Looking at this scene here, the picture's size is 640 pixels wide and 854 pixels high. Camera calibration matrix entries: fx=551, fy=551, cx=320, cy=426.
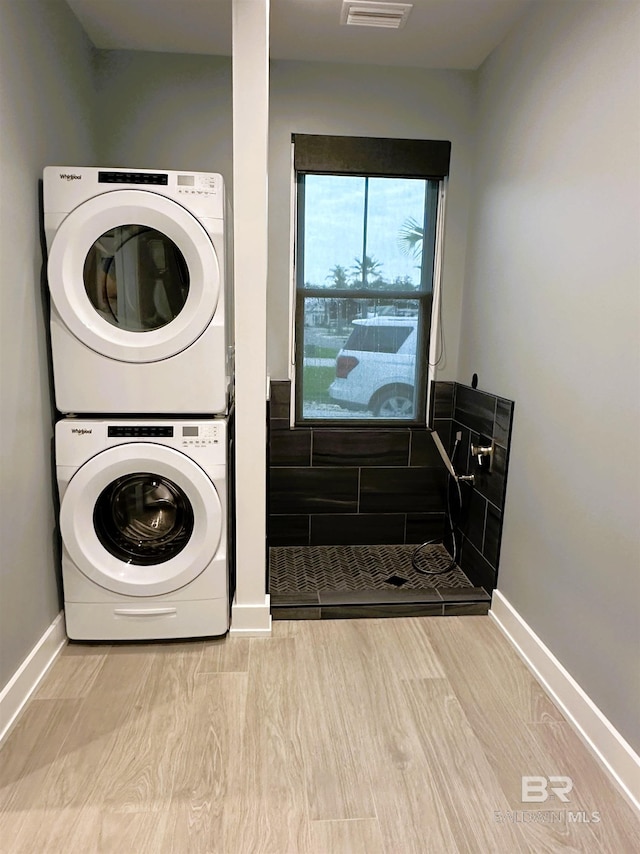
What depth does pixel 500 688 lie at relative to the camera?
1.94 metres

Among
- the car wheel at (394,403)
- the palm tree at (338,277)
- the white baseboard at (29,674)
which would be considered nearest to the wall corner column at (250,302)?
the white baseboard at (29,674)

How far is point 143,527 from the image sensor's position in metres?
2.16

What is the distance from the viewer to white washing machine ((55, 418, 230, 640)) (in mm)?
1989

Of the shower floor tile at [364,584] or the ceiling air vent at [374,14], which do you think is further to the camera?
the shower floor tile at [364,584]

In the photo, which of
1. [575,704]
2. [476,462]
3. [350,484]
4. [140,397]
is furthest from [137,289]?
[575,704]

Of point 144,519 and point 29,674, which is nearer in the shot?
point 29,674

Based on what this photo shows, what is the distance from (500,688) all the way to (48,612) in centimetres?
166

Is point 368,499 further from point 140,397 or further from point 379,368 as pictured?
point 140,397

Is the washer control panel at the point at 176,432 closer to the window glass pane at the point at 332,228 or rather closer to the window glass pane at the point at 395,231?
the window glass pane at the point at 332,228

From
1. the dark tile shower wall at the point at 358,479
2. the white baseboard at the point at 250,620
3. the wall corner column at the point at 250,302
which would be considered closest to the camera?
the wall corner column at the point at 250,302

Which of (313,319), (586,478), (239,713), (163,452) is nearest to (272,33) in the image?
(313,319)

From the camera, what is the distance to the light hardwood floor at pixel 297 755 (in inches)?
54.4

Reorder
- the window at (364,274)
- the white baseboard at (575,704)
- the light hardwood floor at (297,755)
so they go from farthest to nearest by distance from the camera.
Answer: the window at (364,274) → the white baseboard at (575,704) → the light hardwood floor at (297,755)

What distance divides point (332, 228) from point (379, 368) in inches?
30.4
